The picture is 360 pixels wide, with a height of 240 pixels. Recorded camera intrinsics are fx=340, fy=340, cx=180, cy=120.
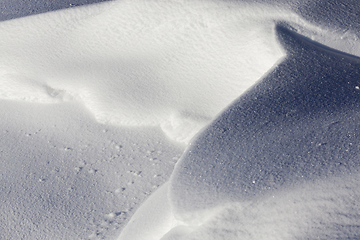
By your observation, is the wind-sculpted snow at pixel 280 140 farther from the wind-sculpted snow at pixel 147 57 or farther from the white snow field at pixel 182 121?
the wind-sculpted snow at pixel 147 57

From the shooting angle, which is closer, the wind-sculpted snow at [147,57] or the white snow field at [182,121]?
the white snow field at [182,121]

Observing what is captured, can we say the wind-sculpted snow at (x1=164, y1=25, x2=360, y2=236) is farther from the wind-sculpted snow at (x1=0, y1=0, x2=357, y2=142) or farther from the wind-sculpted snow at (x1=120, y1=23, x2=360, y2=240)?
the wind-sculpted snow at (x1=0, y1=0, x2=357, y2=142)

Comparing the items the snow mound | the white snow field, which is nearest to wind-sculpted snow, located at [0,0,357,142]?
the white snow field

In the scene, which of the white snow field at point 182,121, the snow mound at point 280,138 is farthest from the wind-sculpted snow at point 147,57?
the snow mound at point 280,138

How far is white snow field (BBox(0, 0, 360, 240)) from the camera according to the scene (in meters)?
0.83

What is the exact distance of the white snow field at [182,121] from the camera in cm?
83

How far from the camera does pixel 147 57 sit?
4.55ft

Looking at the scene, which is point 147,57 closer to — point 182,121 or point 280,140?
point 182,121

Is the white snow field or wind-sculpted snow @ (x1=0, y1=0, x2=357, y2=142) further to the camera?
wind-sculpted snow @ (x1=0, y1=0, x2=357, y2=142)

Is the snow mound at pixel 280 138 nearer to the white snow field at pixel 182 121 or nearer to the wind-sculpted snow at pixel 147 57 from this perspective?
the white snow field at pixel 182 121

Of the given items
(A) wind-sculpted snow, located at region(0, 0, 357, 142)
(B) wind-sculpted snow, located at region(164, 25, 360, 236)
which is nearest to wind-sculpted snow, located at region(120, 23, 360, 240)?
(B) wind-sculpted snow, located at region(164, 25, 360, 236)

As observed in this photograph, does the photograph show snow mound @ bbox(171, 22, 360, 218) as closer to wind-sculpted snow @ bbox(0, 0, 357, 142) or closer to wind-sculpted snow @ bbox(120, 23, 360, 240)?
wind-sculpted snow @ bbox(120, 23, 360, 240)

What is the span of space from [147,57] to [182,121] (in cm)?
34

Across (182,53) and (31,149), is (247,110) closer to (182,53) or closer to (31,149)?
(182,53)
